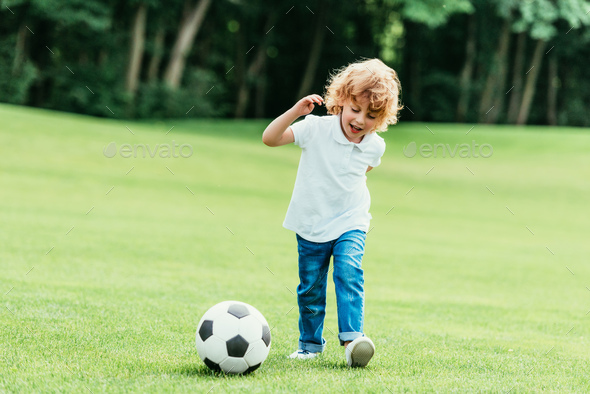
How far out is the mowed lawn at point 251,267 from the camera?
3857 millimetres

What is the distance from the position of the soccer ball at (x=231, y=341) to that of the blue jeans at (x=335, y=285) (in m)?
0.52

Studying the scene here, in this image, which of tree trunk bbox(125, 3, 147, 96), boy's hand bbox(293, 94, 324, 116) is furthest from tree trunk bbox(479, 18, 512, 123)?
boy's hand bbox(293, 94, 324, 116)

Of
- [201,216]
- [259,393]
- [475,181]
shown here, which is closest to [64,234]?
[201,216]

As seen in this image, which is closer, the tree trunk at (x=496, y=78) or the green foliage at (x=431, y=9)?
the green foliage at (x=431, y=9)

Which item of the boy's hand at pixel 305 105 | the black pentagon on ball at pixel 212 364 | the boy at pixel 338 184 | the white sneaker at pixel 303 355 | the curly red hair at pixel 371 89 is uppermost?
the curly red hair at pixel 371 89

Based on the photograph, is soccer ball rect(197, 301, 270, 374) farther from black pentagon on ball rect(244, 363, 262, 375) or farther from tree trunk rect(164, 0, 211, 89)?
tree trunk rect(164, 0, 211, 89)

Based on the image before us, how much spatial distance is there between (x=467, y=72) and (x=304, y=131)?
37075mm

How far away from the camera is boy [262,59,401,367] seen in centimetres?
409

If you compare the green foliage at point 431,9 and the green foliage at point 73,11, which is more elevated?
the green foliage at point 431,9

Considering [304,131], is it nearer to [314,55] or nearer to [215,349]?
[215,349]

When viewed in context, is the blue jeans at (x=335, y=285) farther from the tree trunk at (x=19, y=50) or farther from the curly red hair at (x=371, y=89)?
the tree trunk at (x=19, y=50)

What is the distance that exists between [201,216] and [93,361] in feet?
31.2

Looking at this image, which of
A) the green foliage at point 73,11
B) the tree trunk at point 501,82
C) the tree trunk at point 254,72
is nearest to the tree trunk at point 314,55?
the tree trunk at point 254,72

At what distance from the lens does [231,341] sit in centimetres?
369
